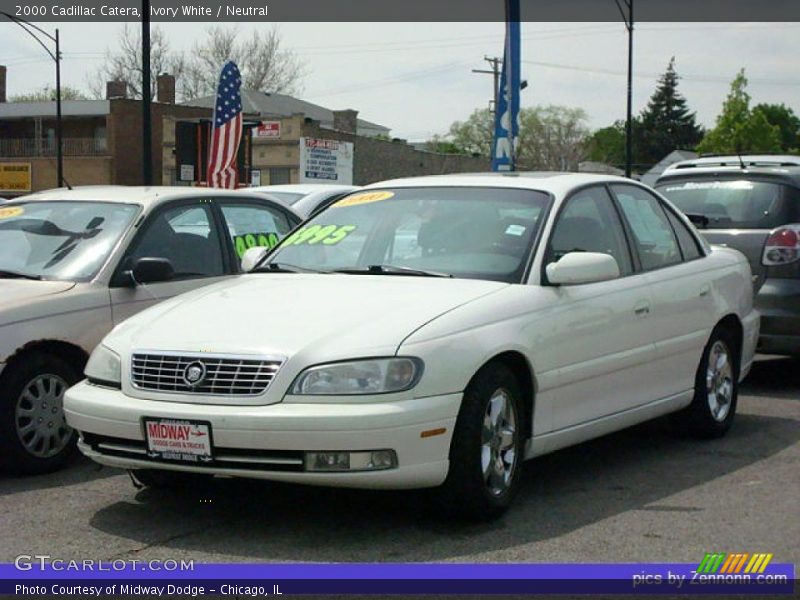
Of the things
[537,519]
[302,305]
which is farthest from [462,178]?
[537,519]

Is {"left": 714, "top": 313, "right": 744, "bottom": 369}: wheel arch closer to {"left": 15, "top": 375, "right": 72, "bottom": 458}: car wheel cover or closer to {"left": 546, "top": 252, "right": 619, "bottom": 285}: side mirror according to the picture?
{"left": 546, "top": 252, "right": 619, "bottom": 285}: side mirror

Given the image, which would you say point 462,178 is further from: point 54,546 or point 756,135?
point 756,135

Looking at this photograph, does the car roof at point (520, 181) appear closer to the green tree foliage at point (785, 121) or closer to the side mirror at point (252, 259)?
the side mirror at point (252, 259)

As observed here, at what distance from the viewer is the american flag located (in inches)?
715

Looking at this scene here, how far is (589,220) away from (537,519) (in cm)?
184

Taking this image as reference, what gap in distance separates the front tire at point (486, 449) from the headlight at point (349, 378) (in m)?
0.38

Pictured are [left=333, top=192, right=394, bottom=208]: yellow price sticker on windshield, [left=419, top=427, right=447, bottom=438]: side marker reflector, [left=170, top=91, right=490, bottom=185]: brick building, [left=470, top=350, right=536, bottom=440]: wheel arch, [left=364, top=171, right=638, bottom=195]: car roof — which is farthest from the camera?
[left=170, top=91, right=490, bottom=185]: brick building

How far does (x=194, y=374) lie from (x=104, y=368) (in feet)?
2.02

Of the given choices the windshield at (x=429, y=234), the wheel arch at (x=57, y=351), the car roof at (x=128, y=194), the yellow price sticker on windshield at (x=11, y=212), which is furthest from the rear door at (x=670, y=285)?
the yellow price sticker on windshield at (x=11, y=212)

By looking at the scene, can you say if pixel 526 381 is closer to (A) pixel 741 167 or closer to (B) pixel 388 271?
(B) pixel 388 271

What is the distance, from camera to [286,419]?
16.2ft

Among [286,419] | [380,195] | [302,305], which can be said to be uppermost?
[380,195]

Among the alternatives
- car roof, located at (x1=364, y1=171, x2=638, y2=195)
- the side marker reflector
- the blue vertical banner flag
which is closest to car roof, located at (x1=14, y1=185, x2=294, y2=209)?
car roof, located at (x1=364, y1=171, x2=638, y2=195)

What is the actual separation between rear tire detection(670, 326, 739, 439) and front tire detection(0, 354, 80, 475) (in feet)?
11.8
